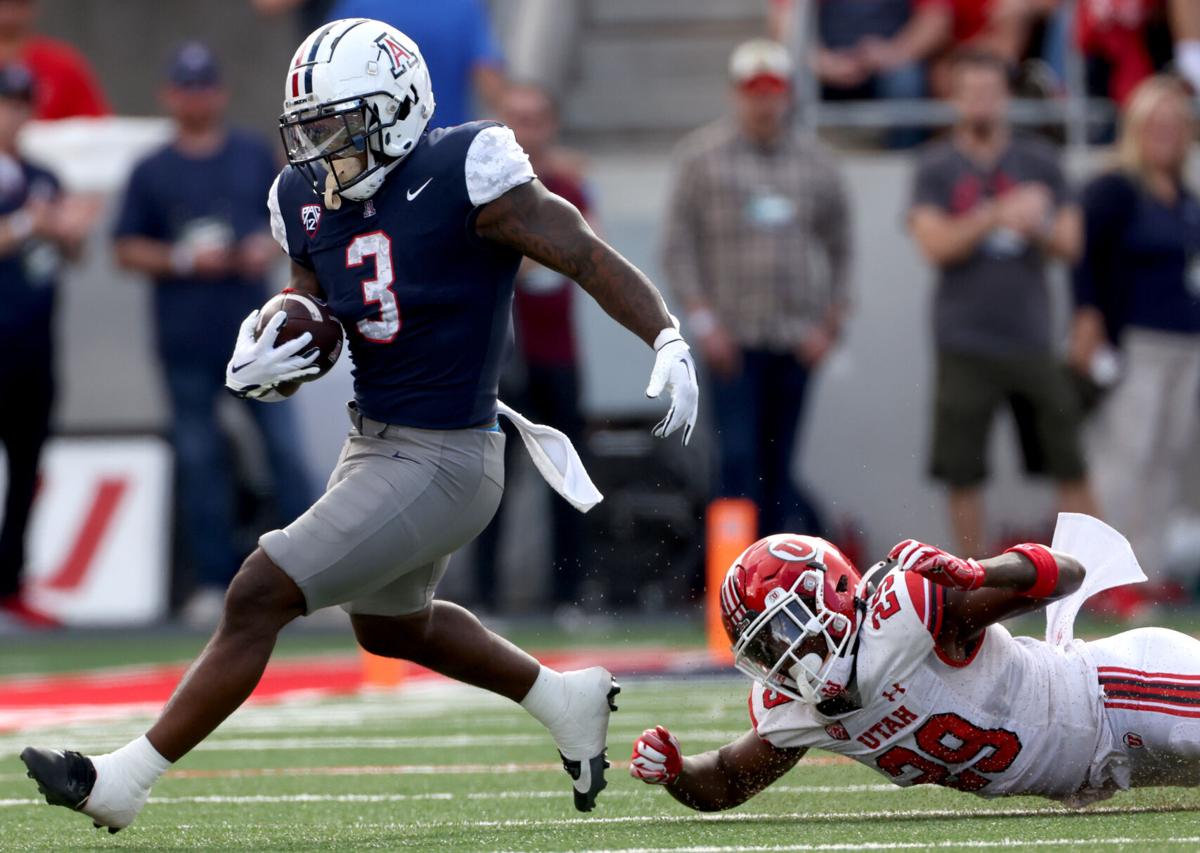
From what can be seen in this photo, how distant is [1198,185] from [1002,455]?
1632 mm

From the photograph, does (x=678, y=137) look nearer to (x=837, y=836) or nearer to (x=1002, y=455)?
(x=1002, y=455)

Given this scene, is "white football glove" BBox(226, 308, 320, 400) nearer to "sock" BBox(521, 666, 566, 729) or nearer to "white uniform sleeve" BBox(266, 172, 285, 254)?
"white uniform sleeve" BBox(266, 172, 285, 254)

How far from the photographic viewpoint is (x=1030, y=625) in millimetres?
8602

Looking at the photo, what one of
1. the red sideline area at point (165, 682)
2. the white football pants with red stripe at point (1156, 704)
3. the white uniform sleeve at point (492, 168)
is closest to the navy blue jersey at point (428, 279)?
the white uniform sleeve at point (492, 168)

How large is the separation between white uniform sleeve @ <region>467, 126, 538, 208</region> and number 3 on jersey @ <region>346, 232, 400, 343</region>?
23 centimetres

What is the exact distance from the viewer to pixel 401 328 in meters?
4.72

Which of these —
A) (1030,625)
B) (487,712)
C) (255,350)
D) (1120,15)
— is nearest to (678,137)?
(1120,15)

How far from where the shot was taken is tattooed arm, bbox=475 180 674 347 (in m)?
4.67

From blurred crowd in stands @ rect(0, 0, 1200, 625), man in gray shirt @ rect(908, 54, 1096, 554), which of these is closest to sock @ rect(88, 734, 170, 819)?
blurred crowd in stands @ rect(0, 0, 1200, 625)

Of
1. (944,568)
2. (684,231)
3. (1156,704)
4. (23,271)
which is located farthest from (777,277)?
(944,568)

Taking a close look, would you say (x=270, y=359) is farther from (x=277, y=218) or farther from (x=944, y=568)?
(x=944, y=568)

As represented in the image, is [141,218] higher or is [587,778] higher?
[141,218]

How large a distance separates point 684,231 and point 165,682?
3.05 meters

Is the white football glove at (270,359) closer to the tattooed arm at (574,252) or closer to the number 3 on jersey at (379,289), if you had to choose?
the number 3 on jersey at (379,289)
